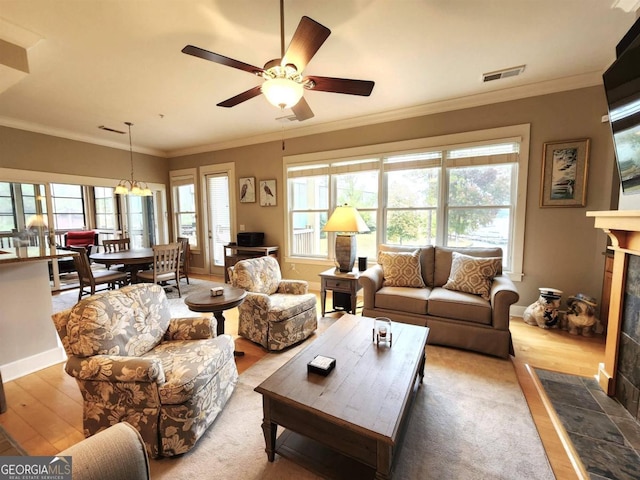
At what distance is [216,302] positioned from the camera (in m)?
2.15

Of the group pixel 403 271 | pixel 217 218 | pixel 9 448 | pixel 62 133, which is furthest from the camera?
pixel 217 218

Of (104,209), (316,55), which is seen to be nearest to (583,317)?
(316,55)

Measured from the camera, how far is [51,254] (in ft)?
7.23

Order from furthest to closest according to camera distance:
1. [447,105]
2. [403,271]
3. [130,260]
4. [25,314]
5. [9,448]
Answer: [130,260]
[447,105]
[403,271]
[25,314]
[9,448]

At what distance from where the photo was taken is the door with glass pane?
5.71 meters

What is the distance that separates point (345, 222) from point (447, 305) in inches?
55.6

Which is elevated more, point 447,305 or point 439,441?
point 447,305

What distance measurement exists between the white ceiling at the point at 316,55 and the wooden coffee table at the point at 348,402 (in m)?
2.40

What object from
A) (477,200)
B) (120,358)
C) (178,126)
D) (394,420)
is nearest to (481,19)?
(477,200)

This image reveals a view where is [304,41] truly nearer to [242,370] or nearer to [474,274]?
[242,370]

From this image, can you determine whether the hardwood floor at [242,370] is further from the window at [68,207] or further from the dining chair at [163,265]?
the window at [68,207]

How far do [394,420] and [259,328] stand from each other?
1.76 metres

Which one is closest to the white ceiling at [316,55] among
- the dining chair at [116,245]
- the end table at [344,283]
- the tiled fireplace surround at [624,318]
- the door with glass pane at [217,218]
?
the tiled fireplace surround at [624,318]

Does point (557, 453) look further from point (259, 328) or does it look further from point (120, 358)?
point (120, 358)
